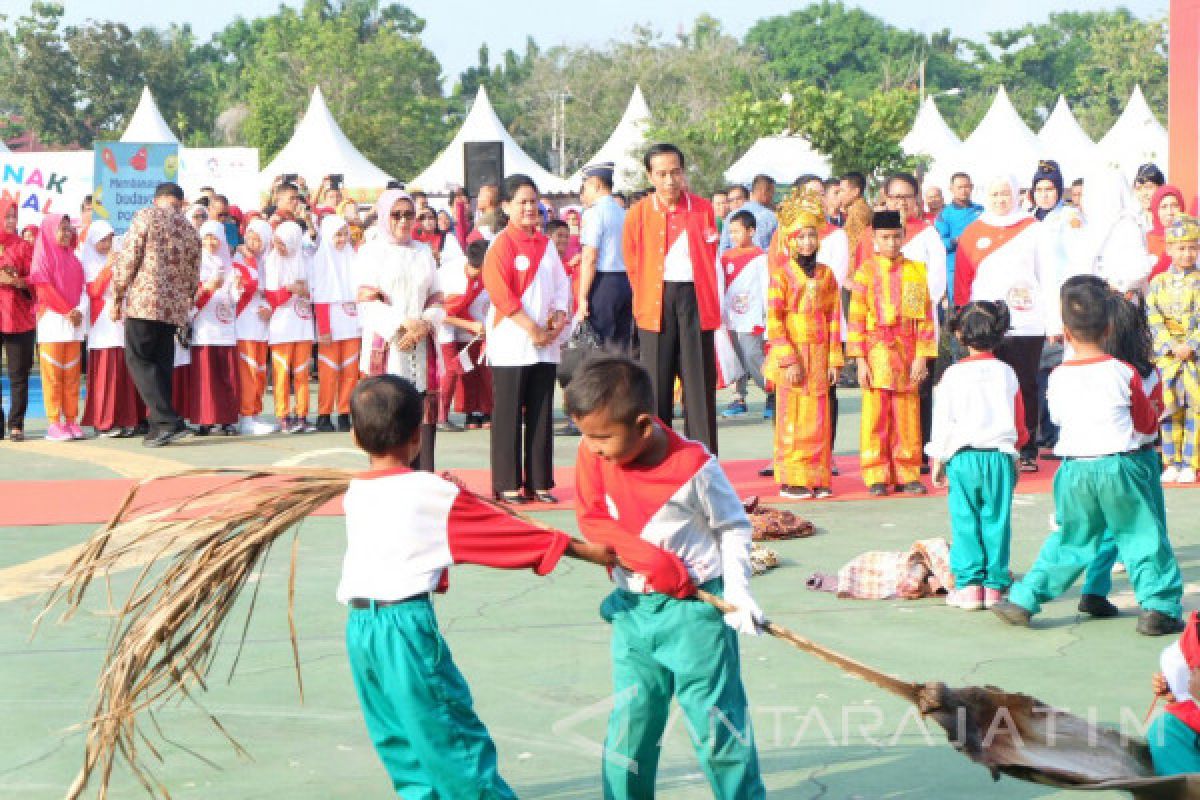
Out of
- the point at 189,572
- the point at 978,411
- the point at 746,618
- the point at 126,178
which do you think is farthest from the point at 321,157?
the point at 746,618

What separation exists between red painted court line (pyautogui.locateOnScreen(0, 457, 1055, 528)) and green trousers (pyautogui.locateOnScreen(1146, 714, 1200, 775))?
5.81 meters

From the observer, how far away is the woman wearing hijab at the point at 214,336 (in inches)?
516

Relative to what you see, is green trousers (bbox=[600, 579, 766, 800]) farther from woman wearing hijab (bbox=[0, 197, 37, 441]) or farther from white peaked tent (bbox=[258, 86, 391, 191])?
white peaked tent (bbox=[258, 86, 391, 191])

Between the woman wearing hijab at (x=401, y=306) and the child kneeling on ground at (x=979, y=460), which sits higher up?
the woman wearing hijab at (x=401, y=306)

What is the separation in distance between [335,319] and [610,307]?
301 cm

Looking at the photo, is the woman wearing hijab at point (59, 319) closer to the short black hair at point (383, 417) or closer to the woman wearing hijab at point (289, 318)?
the woman wearing hijab at point (289, 318)

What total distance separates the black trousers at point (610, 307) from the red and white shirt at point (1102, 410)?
17.0 feet

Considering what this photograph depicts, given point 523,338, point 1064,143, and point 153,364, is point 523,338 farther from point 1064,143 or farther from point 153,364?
point 1064,143

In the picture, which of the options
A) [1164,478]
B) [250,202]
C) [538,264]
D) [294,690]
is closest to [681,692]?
[294,690]

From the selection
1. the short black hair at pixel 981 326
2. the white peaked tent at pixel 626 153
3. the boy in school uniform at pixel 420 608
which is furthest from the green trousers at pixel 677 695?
the white peaked tent at pixel 626 153

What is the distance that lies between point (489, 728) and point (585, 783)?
60 cm

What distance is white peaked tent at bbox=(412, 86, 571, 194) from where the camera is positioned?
37.2 meters

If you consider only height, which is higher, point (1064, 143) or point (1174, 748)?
point (1064, 143)

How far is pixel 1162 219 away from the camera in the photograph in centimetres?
1112
